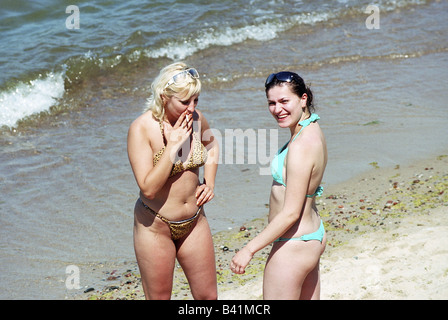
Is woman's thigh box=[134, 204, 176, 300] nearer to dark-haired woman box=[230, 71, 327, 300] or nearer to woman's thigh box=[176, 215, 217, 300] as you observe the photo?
woman's thigh box=[176, 215, 217, 300]

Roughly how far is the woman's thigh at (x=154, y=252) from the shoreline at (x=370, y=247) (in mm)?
1020

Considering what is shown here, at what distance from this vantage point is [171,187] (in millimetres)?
4066

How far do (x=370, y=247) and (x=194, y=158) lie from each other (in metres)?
2.14

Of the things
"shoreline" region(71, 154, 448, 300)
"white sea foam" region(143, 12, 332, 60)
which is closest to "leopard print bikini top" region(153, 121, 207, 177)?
"shoreline" region(71, 154, 448, 300)

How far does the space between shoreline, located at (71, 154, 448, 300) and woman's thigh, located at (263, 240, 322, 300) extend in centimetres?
127

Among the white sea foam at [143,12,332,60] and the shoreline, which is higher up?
the white sea foam at [143,12,332,60]

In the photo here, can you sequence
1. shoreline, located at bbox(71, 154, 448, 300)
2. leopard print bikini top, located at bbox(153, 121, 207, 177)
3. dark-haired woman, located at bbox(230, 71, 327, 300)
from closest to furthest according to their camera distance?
dark-haired woman, located at bbox(230, 71, 327, 300), leopard print bikini top, located at bbox(153, 121, 207, 177), shoreline, located at bbox(71, 154, 448, 300)

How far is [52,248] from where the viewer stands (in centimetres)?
612

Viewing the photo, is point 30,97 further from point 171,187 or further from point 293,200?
point 293,200

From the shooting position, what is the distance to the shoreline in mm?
4789

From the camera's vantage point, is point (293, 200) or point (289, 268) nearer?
point (293, 200)

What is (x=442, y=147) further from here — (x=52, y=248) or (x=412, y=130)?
(x=52, y=248)

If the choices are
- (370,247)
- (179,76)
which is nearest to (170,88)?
(179,76)

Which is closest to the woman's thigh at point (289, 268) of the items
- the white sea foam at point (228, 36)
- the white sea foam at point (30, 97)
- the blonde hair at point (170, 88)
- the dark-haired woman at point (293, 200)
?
the dark-haired woman at point (293, 200)
